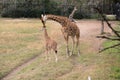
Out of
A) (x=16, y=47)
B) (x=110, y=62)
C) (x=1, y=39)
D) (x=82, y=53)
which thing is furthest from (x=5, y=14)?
(x=110, y=62)

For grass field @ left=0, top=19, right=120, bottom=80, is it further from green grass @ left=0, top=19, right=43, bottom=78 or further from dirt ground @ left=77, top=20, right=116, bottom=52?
dirt ground @ left=77, top=20, right=116, bottom=52

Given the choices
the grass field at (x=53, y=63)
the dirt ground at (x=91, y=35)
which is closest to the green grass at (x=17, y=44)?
the grass field at (x=53, y=63)

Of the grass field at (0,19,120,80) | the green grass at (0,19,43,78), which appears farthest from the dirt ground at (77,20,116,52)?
the green grass at (0,19,43,78)

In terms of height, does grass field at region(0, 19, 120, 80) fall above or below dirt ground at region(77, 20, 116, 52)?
above

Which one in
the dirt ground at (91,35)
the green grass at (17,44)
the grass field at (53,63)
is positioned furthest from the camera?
the dirt ground at (91,35)

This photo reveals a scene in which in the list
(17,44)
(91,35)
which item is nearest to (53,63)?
(17,44)

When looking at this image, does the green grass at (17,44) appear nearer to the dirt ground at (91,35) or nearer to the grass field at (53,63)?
the grass field at (53,63)

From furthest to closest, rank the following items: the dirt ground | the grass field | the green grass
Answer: the dirt ground, the green grass, the grass field

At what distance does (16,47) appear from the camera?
17438 mm

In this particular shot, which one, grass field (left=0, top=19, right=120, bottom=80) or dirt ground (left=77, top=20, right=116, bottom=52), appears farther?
dirt ground (left=77, top=20, right=116, bottom=52)

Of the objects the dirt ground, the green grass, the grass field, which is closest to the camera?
the grass field

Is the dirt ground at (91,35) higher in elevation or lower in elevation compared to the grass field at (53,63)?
lower

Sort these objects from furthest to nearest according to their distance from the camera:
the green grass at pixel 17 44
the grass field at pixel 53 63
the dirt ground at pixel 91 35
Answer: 1. the dirt ground at pixel 91 35
2. the green grass at pixel 17 44
3. the grass field at pixel 53 63

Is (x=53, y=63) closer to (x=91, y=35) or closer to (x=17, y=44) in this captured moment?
(x=17, y=44)
